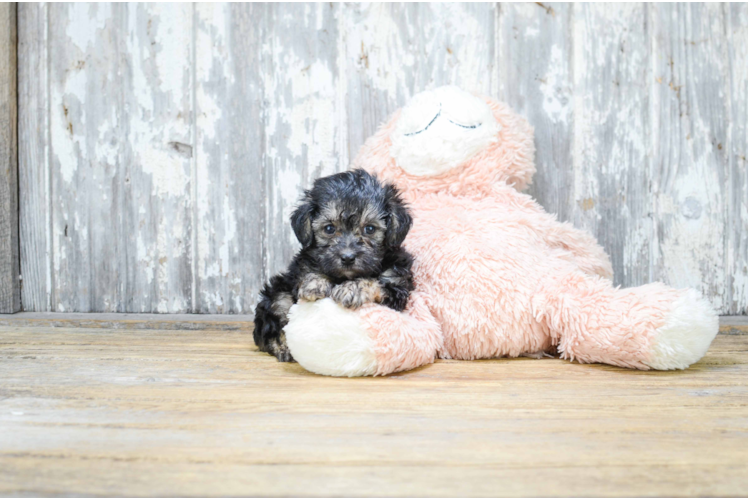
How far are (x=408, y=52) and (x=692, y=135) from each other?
4.93 ft

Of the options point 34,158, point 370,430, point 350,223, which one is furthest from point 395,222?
point 34,158

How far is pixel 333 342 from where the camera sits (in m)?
1.77

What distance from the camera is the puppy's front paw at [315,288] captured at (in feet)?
6.13

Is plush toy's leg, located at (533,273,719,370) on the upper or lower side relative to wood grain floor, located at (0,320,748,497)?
upper

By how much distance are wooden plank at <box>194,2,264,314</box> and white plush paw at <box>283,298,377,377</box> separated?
1131 mm

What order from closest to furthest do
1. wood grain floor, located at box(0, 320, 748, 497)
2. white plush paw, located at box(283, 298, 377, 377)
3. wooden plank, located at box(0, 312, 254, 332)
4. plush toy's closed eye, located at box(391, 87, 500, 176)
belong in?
wood grain floor, located at box(0, 320, 748, 497) → white plush paw, located at box(283, 298, 377, 377) → plush toy's closed eye, located at box(391, 87, 500, 176) → wooden plank, located at box(0, 312, 254, 332)

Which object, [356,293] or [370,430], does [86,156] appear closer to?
[356,293]

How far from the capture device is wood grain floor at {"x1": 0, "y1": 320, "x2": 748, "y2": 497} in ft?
3.42

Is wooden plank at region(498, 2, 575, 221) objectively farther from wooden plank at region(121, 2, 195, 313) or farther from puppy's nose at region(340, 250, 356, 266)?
wooden plank at region(121, 2, 195, 313)

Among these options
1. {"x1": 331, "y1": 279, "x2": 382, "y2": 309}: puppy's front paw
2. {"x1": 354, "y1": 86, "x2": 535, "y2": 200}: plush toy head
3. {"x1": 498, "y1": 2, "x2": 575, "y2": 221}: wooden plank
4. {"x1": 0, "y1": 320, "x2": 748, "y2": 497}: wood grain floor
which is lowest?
{"x1": 0, "y1": 320, "x2": 748, "y2": 497}: wood grain floor

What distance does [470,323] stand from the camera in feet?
6.75

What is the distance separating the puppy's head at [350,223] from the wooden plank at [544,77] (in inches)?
45.8

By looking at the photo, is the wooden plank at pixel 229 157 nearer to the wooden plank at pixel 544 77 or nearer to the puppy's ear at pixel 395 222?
the puppy's ear at pixel 395 222

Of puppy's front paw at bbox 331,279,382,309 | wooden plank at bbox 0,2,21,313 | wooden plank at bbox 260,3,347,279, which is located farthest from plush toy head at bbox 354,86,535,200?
wooden plank at bbox 0,2,21,313
